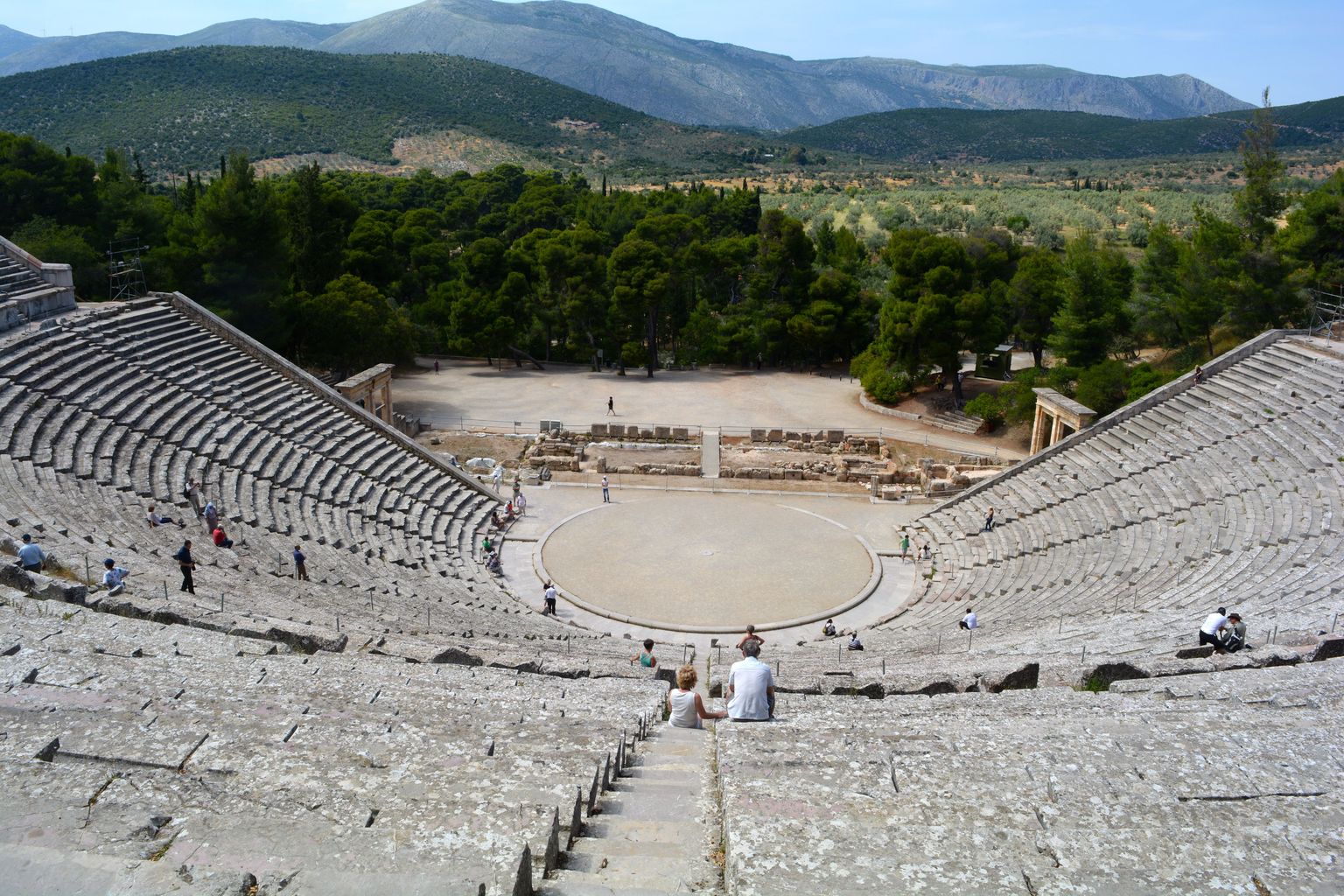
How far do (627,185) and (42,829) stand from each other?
3573 inches

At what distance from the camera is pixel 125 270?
30.4 metres

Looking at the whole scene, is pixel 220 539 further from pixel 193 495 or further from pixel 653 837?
pixel 653 837

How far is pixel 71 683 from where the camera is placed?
23.8 ft

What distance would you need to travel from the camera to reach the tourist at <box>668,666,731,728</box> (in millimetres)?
8992

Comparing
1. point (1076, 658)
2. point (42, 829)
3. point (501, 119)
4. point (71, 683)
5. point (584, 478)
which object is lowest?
point (584, 478)

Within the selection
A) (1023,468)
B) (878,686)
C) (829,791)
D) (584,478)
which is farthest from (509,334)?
(829,791)

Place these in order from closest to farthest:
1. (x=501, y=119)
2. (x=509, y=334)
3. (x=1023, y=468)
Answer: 1. (x=1023, y=468)
2. (x=509, y=334)
3. (x=501, y=119)

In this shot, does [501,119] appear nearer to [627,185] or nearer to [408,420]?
[627,185]

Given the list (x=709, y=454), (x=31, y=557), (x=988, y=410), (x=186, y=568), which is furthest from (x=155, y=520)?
(x=988, y=410)

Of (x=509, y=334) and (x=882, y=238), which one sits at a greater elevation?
(x=882, y=238)

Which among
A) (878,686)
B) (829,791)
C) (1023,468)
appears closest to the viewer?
(829,791)

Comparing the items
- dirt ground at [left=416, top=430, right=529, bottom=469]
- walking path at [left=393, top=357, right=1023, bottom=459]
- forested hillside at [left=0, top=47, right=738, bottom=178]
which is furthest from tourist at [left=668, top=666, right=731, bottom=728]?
forested hillside at [left=0, top=47, right=738, bottom=178]

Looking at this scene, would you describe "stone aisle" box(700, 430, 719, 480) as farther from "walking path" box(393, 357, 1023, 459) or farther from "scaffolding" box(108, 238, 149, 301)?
"scaffolding" box(108, 238, 149, 301)

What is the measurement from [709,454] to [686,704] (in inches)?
860
